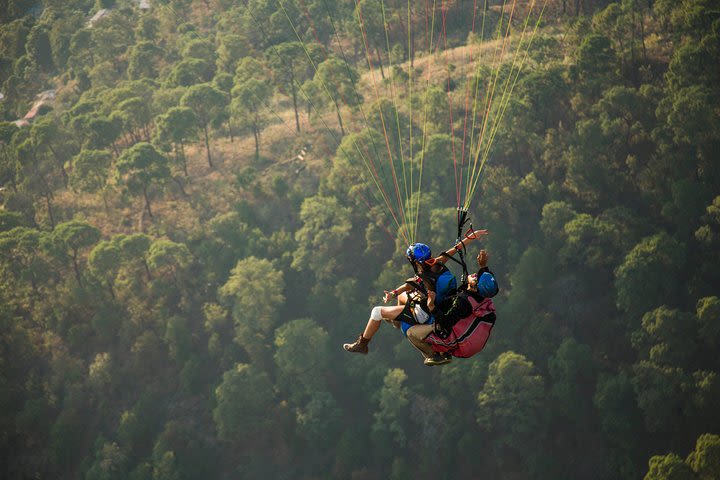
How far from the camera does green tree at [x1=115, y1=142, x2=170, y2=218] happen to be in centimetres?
6256

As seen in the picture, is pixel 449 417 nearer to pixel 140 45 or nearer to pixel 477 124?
pixel 477 124

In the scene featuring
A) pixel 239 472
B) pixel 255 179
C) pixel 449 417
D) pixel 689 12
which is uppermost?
pixel 689 12

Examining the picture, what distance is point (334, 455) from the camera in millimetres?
54406

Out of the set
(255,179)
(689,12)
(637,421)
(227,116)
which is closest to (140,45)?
(227,116)

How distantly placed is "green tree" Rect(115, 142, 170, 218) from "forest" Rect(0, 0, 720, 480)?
17cm

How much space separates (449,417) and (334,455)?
8.64m

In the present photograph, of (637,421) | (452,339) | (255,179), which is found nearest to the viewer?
(452,339)

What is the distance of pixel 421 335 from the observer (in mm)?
15664

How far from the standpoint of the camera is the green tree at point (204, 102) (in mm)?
66500

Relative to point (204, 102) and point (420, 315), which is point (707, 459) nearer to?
point (420, 315)

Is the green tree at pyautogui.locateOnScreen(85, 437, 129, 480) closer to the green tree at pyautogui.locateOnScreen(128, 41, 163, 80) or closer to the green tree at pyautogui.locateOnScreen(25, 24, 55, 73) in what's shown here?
the green tree at pyautogui.locateOnScreen(128, 41, 163, 80)

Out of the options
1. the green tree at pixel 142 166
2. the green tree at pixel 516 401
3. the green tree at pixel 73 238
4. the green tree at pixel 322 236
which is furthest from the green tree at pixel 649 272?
the green tree at pixel 73 238

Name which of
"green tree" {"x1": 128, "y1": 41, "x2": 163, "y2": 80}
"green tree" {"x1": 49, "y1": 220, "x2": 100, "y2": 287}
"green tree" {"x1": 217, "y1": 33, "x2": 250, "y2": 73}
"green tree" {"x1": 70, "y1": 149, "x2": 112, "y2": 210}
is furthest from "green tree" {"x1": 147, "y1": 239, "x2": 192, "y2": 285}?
"green tree" {"x1": 128, "y1": 41, "x2": 163, "y2": 80}

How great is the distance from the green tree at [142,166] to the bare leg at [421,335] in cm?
5003
